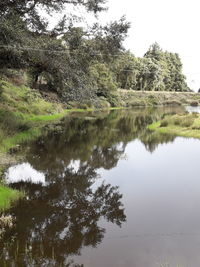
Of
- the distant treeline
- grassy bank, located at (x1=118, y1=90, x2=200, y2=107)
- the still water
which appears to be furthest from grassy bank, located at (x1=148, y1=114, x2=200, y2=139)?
grassy bank, located at (x1=118, y1=90, x2=200, y2=107)

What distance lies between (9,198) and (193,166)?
995 centimetres

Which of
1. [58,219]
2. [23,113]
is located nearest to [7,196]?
[58,219]

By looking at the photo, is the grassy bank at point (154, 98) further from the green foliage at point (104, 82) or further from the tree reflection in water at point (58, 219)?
the tree reflection in water at point (58, 219)

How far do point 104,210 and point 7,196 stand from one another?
10.6ft

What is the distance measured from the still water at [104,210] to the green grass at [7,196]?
283 millimetres

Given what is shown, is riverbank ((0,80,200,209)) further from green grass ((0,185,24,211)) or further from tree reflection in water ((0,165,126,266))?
tree reflection in water ((0,165,126,266))

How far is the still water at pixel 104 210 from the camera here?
7230 millimetres

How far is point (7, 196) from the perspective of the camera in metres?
10.2

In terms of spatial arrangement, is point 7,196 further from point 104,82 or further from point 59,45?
point 104,82

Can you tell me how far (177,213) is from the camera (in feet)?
32.8

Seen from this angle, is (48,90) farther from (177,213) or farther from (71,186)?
(177,213)

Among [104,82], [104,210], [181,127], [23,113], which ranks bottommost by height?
[104,210]

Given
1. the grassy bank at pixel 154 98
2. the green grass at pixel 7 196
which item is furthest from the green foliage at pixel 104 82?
the green grass at pixel 7 196

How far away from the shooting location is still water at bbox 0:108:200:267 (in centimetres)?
723
